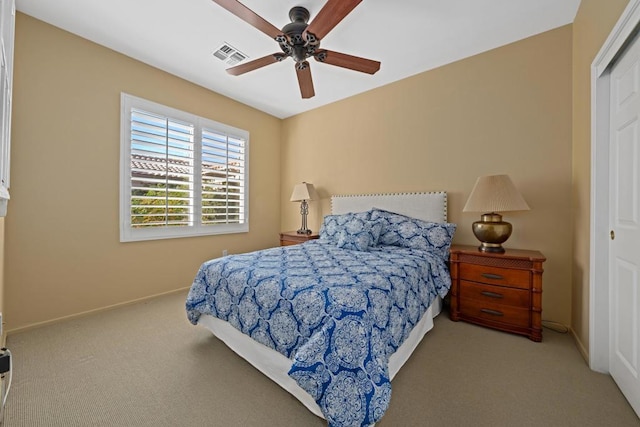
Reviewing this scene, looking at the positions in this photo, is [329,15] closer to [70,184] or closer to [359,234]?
[359,234]

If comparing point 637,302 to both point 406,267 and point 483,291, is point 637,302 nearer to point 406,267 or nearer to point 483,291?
point 483,291

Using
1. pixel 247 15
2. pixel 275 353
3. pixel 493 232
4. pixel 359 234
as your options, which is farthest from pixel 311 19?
pixel 275 353

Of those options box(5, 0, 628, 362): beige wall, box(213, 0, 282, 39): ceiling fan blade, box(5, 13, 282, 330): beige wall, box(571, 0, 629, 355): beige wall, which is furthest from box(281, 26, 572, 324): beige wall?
box(5, 13, 282, 330): beige wall

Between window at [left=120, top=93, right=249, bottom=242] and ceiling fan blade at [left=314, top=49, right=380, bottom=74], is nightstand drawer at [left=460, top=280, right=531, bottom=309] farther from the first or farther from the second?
window at [left=120, top=93, right=249, bottom=242]

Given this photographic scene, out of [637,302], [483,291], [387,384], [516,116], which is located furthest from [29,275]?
[516,116]

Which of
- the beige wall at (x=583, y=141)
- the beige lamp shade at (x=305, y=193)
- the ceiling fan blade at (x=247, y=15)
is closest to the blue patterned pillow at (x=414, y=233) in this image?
the beige wall at (x=583, y=141)

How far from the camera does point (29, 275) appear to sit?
2.33m

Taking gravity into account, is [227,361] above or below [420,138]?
below

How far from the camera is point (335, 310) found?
1.35 meters

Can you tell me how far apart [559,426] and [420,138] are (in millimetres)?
2791

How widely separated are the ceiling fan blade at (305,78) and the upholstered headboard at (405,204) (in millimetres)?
1555

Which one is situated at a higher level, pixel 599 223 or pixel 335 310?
pixel 599 223

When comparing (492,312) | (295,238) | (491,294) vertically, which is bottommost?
(492,312)

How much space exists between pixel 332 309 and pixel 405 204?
222 centimetres
